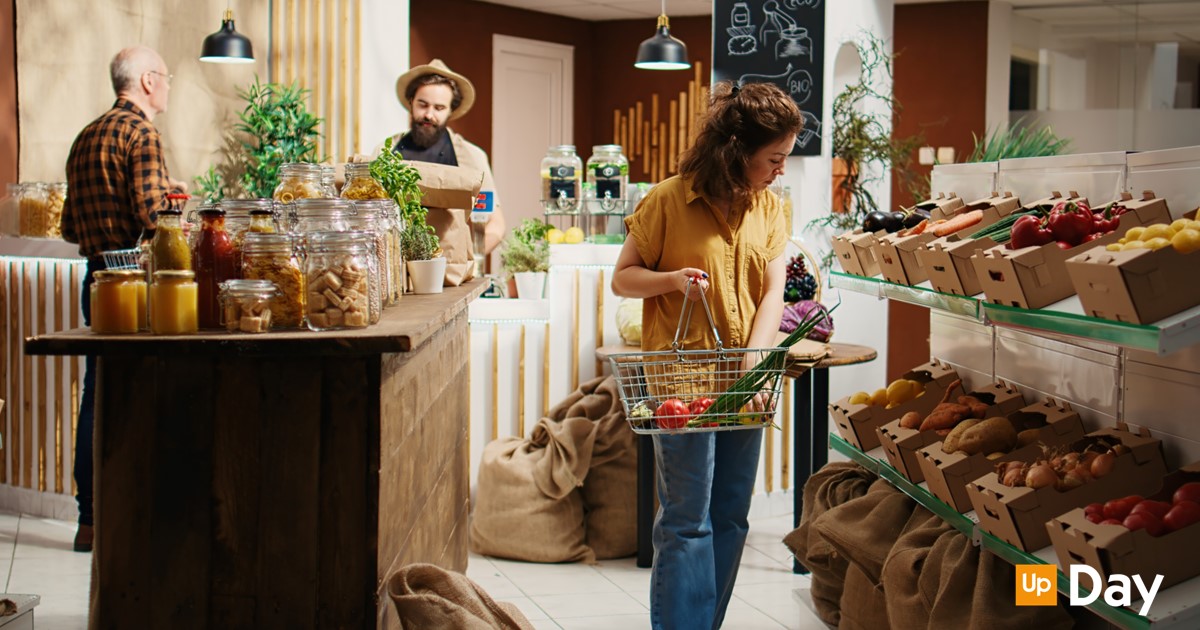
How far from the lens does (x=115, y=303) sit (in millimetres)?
2111

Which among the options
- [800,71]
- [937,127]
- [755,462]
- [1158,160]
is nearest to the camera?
[1158,160]

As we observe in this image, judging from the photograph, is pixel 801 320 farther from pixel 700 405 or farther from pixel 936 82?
pixel 936 82

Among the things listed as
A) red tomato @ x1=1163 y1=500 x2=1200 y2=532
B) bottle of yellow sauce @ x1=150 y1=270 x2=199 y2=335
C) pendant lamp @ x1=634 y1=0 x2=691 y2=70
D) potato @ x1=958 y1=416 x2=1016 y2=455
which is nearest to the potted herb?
bottle of yellow sauce @ x1=150 y1=270 x2=199 y2=335

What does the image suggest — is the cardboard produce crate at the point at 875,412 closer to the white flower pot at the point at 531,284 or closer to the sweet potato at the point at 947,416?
the sweet potato at the point at 947,416

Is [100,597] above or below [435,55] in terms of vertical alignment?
below

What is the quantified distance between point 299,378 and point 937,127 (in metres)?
7.95

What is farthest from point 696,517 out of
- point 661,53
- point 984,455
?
point 661,53

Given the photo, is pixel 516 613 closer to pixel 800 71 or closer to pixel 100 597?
pixel 100 597

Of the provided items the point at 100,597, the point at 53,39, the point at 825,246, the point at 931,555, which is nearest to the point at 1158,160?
the point at 931,555

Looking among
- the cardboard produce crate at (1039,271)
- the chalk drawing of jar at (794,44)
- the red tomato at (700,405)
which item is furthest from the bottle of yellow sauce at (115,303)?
the chalk drawing of jar at (794,44)

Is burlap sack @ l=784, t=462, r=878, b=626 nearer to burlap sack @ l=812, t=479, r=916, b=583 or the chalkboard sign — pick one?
burlap sack @ l=812, t=479, r=916, b=583

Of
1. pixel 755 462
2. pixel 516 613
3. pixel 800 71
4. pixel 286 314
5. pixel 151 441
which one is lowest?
pixel 516 613

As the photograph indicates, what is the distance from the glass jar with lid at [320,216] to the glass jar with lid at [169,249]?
0.72 feet

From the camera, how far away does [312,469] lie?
2162mm
